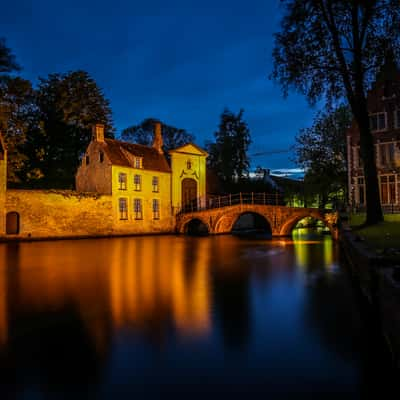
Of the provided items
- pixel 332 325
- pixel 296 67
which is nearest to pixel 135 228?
pixel 296 67

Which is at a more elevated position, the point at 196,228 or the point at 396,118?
the point at 396,118

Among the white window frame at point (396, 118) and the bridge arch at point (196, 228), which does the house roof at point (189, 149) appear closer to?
the bridge arch at point (196, 228)

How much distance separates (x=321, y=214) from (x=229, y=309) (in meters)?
18.5

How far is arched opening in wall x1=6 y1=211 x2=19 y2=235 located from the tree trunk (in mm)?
22177

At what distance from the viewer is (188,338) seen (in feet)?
18.5

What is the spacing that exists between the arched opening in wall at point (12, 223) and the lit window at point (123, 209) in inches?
297

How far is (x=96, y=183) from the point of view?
1199 inches

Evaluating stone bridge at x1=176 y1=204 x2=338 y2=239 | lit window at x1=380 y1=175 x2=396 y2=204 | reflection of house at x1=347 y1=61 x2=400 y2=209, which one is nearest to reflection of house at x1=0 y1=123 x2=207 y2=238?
stone bridge at x1=176 y1=204 x2=338 y2=239

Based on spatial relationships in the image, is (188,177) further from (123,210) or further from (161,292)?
(161,292)

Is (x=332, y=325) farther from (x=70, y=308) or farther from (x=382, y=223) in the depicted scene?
(x=382, y=223)

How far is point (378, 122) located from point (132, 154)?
18.6 metres

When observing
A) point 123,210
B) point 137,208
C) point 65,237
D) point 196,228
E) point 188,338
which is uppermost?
point 137,208

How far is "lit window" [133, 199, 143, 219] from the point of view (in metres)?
30.8

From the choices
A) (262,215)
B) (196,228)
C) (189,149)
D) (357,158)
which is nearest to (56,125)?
(189,149)
